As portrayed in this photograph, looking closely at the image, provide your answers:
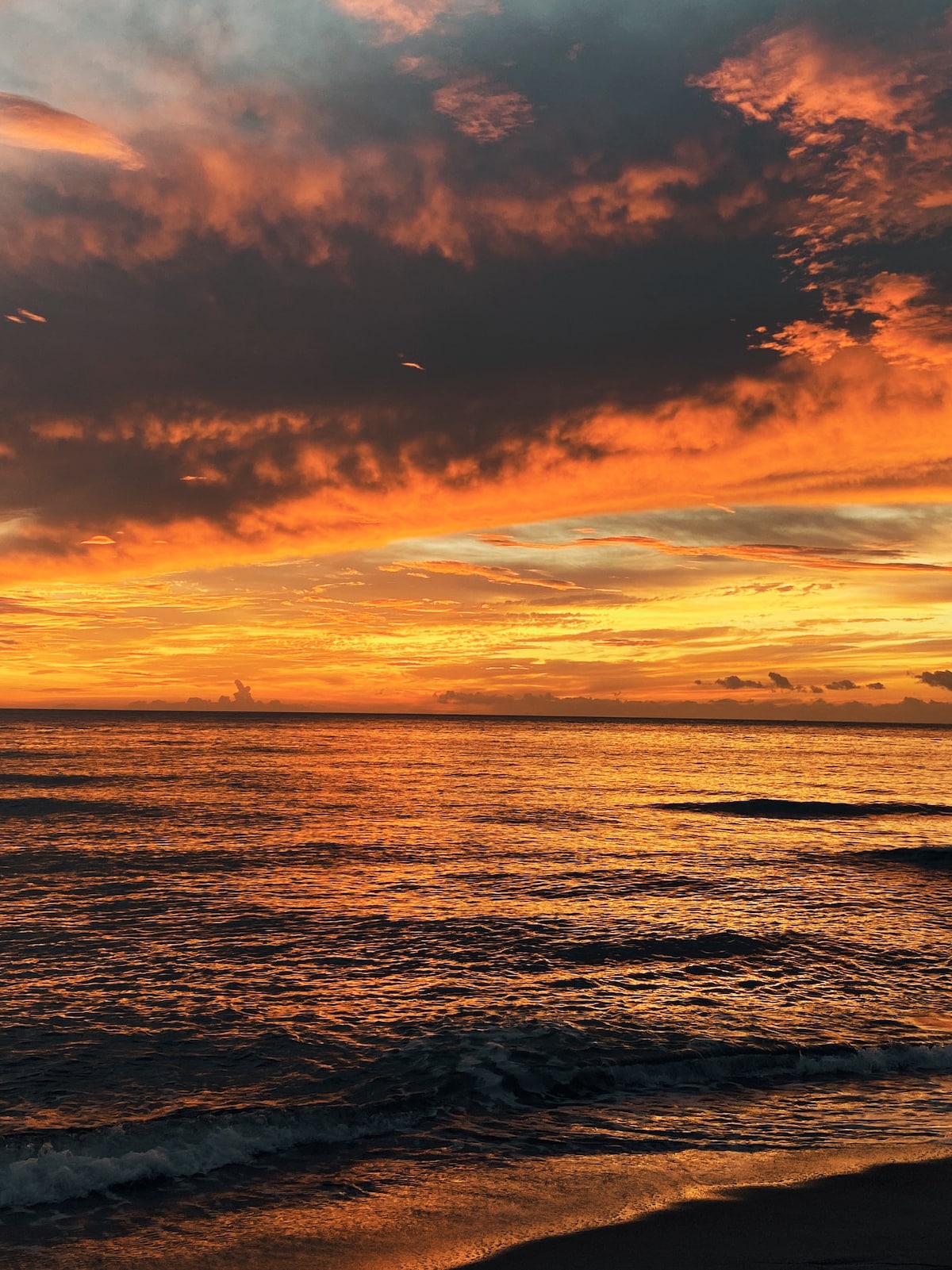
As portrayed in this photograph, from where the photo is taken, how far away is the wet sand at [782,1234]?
9.16 m

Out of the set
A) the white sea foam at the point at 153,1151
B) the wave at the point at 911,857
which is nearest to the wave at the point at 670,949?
the white sea foam at the point at 153,1151

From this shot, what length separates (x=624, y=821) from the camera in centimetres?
5328

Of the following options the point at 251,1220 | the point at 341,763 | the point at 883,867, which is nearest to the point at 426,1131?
the point at 251,1220

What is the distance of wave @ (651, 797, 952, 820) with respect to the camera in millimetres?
60969

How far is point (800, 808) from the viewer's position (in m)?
65.1

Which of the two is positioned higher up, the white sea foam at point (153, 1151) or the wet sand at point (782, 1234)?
the wet sand at point (782, 1234)

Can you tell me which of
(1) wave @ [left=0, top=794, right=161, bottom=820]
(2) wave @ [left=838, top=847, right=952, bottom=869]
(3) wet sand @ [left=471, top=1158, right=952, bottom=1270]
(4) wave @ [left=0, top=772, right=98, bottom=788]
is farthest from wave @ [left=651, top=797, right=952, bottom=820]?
(3) wet sand @ [left=471, top=1158, right=952, bottom=1270]

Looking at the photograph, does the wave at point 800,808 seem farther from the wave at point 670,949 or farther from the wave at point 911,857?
the wave at point 670,949

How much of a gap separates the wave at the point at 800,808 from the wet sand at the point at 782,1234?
50613mm

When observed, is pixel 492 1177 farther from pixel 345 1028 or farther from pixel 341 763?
pixel 341 763

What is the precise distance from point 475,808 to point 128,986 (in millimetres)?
39417

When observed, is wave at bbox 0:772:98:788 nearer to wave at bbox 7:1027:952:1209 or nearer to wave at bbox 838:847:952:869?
wave at bbox 838:847:952:869

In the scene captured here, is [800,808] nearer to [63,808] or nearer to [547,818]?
[547,818]

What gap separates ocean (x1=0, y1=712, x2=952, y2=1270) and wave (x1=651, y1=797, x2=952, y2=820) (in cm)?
1733
